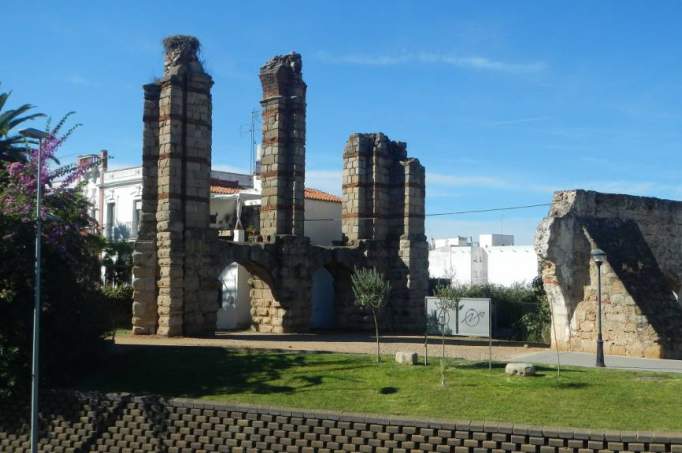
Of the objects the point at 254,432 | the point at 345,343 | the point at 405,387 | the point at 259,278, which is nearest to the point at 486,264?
the point at 259,278

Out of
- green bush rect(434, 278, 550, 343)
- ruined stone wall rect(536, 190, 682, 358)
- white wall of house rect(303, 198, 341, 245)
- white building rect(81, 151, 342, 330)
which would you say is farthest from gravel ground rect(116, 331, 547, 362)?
white wall of house rect(303, 198, 341, 245)

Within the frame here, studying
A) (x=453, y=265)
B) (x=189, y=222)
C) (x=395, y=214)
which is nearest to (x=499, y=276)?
(x=453, y=265)

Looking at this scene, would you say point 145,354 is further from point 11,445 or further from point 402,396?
point 402,396

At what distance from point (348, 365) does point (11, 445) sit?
6194 millimetres

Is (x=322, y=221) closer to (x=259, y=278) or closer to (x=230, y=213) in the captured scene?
(x=230, y=213)

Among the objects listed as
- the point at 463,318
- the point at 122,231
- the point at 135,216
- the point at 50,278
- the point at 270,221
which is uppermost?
the point at 135,216

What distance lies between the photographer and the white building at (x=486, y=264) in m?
44.0

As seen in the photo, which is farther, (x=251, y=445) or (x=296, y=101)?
(x=296, y=101)

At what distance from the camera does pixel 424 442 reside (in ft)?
35.2

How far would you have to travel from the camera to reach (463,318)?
14555 mm

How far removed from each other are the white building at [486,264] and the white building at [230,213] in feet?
37.1

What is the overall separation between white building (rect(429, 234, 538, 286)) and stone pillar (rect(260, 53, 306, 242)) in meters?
18.8

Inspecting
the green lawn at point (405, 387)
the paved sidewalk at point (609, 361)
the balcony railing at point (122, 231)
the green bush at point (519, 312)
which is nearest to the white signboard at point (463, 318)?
the green lawn at point (405, 387)

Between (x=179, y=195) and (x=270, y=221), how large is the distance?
394cm
